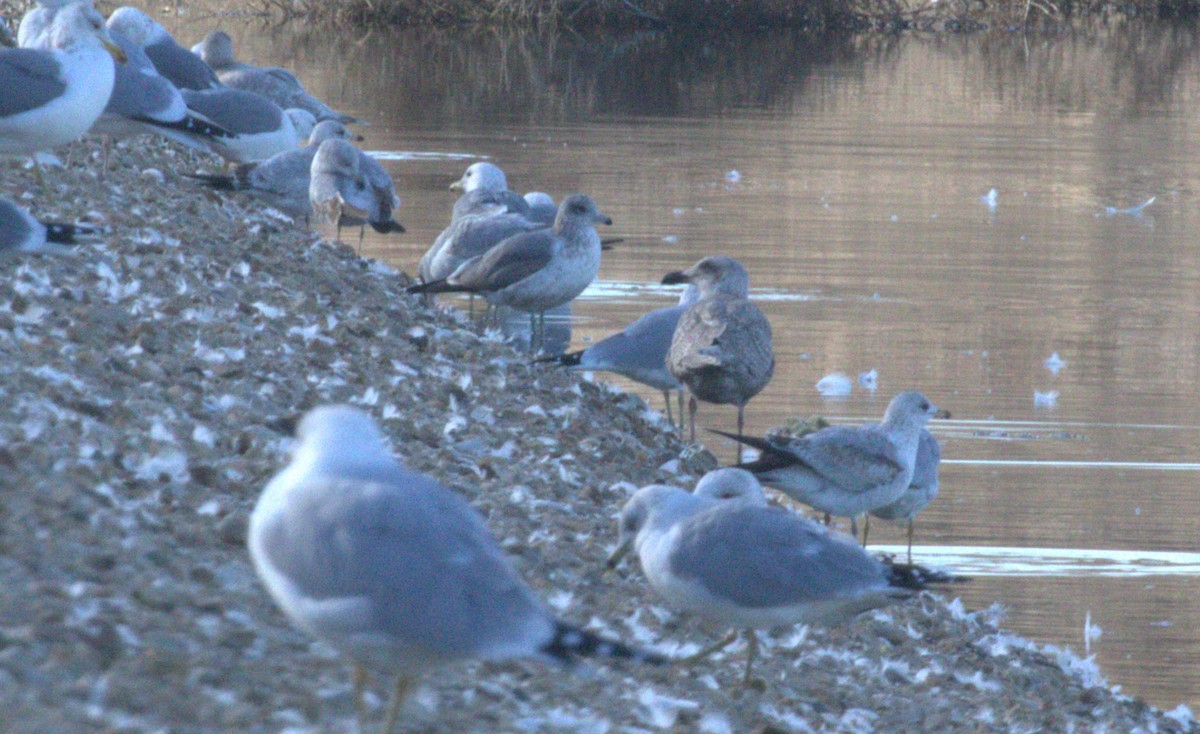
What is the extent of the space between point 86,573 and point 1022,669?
2.97 metres

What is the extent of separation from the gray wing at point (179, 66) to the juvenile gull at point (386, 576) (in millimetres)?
7870

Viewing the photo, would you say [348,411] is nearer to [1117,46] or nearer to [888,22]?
[1117,46]

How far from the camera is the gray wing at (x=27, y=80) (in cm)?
619

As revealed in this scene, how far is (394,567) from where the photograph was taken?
3.11 metres

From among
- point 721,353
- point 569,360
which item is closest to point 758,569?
point 721,353

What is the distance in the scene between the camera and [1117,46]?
2980 centimetres

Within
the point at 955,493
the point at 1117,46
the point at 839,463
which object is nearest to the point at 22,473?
the point at 839,463

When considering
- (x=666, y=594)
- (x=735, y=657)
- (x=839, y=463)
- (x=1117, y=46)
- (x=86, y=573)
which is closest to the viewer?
(x=86, y=573)

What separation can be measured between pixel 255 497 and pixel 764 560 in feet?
4.26

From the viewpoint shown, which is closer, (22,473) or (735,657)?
(22,473)

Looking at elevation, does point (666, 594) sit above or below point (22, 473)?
below

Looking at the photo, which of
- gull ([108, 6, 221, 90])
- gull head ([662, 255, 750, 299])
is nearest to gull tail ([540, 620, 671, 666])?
gull head ([662, 255, 750, 299])

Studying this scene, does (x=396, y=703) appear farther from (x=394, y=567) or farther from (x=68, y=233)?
(x=68, y=233)

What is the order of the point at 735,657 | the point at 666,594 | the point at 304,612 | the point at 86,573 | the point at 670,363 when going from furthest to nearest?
1. the point at 670,363
2. the point at 735,657
3. the point at 666,594
4. the point at 86,573
5. the point at 304,612
